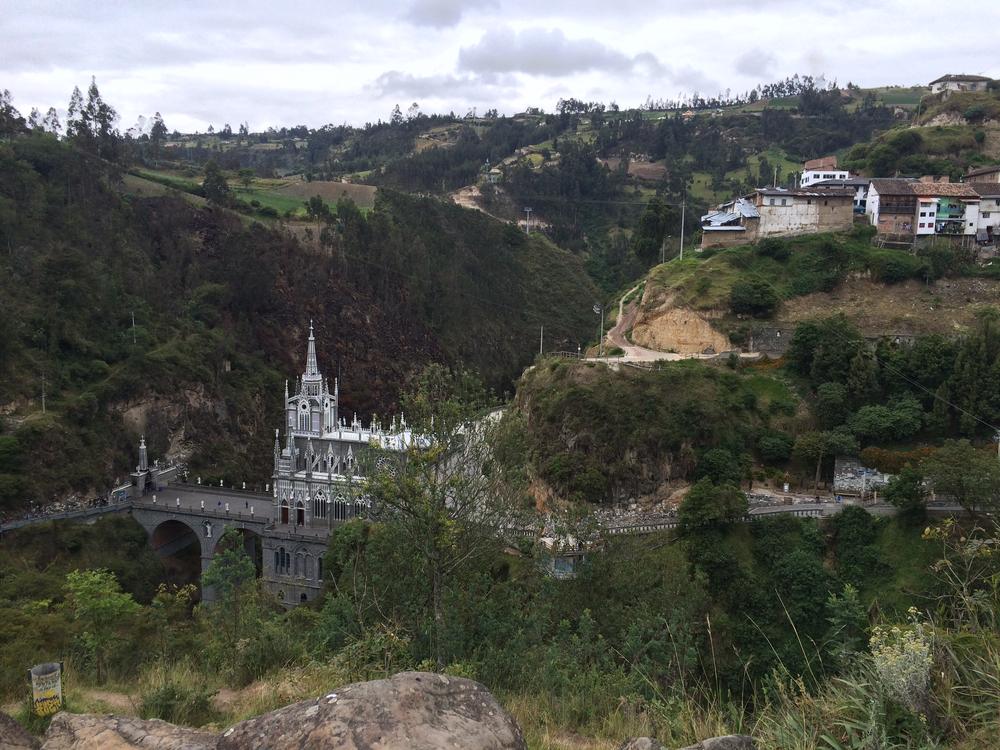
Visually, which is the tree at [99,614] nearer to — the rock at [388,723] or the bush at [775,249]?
the rock at [388,723]

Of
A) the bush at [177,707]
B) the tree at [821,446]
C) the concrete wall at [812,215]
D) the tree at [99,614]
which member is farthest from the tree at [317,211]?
the bush at [177,707]

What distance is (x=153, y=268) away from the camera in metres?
54.3

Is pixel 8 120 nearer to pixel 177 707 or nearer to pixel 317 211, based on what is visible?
pixel 317 211

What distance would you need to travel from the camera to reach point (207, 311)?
177 ft

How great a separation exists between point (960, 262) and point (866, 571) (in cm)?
2023

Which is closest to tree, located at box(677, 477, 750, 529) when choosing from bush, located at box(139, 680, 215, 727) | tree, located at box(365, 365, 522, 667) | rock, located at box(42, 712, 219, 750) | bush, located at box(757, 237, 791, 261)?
tree, located at box(365, 365, 522, 667)

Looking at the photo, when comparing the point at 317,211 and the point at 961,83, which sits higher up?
the point at 961,83

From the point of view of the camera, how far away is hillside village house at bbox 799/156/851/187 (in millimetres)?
51156

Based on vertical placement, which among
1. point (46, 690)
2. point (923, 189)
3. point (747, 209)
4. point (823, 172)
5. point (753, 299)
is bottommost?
point (46, 690)

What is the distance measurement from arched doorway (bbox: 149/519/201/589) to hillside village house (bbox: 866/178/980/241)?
39.4 m

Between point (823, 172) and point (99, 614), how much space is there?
5047 centimetres

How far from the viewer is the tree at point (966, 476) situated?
23.0 meters

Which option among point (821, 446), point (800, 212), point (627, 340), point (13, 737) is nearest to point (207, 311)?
point (627, 340)

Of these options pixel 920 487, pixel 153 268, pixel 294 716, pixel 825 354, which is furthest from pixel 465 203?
pixel 294 716
